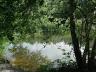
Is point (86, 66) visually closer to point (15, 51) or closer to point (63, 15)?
point (63, 15)

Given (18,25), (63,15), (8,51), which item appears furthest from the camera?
(8,51)

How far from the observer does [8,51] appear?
15297 mm

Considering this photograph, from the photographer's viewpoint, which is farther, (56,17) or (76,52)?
(76,52)

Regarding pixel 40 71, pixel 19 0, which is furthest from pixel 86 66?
pixel 19 0

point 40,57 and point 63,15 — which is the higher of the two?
point 63,15

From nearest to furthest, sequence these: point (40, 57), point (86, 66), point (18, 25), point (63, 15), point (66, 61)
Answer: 1. point (18, 25)
2. point (63, 15)
3. point (86, 66)
4. point (66, 61)
5. point (40, 57)

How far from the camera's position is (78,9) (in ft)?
28.2

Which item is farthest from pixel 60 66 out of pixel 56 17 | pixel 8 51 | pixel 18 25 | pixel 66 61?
pixel 8 51

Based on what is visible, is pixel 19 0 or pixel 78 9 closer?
pixel 19 0

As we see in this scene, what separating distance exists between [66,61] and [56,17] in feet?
10.2

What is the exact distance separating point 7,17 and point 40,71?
5235mm

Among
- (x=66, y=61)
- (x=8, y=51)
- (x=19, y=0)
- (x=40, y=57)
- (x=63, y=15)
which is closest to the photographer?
(x=19, y=0)

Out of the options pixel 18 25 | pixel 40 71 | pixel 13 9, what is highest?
pixel 13 9

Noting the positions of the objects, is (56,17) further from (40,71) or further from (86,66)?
(40,71)
